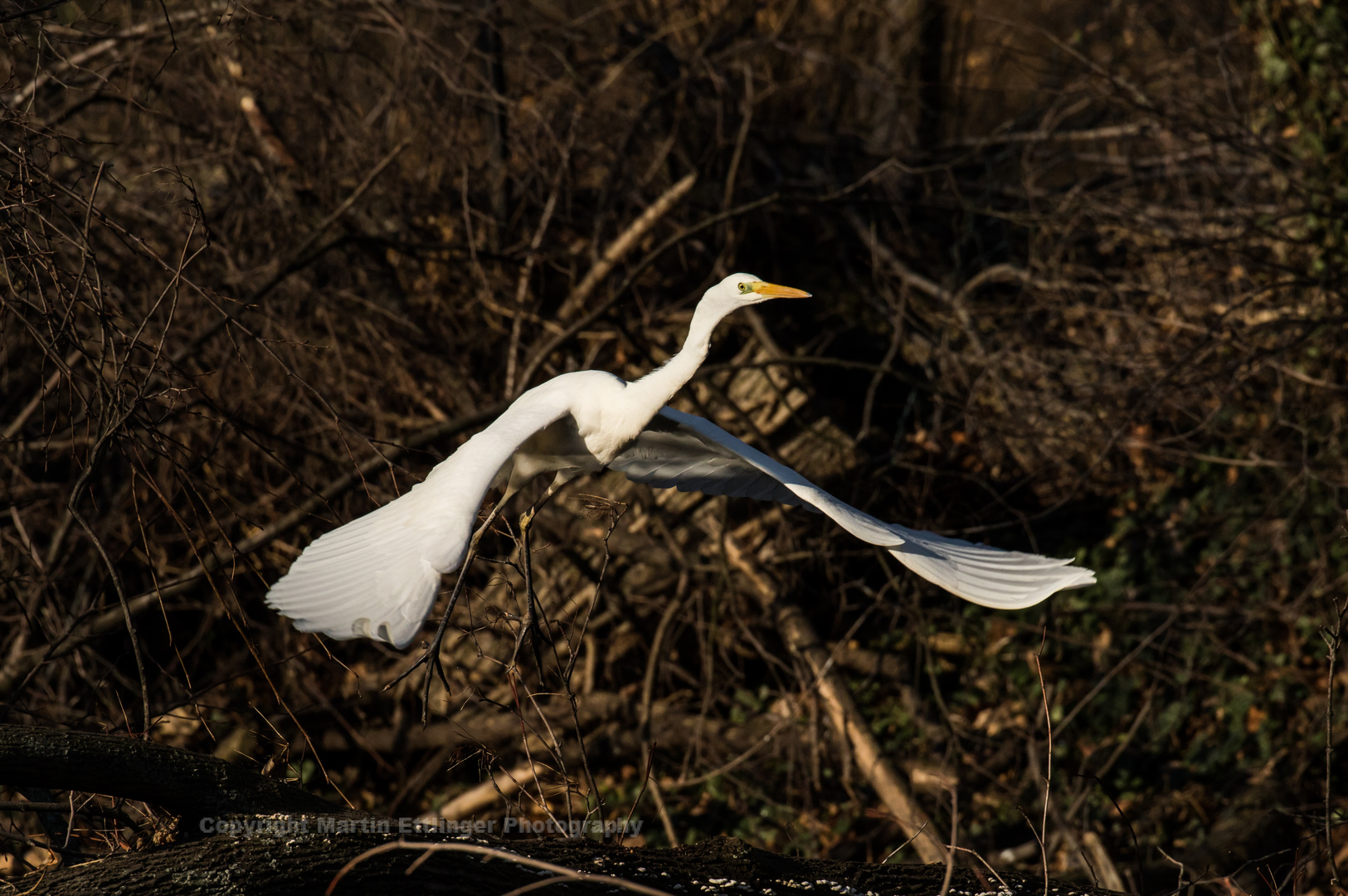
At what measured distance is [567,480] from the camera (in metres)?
3.56

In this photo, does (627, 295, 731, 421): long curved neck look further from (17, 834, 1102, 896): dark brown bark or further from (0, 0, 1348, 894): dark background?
(0, 0, 1348, 894): dark background

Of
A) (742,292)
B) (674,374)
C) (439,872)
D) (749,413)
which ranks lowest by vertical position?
(749,413)

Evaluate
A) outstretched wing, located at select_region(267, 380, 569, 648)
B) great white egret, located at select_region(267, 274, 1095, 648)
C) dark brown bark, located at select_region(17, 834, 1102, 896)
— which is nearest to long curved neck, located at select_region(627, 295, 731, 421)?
great white egret, located at select_region(267, 274, 1095, 648)

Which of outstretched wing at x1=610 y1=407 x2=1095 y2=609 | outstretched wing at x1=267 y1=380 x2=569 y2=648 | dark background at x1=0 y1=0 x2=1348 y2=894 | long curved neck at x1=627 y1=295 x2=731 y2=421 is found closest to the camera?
outstretched wing at x1=267 y1=380 x2=569 y2=648

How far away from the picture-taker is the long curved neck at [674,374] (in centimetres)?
305

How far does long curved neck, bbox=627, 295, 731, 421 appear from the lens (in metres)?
3.05

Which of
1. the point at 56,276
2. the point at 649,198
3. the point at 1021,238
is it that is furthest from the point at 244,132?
the point at 1021,238

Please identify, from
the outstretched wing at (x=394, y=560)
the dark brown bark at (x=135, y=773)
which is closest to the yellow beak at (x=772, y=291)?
the outstretched wing at (x=394, y=560)

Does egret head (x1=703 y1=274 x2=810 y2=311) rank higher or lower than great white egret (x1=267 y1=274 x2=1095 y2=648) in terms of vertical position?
higher

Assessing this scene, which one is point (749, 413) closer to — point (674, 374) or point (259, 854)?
point (674, 374)

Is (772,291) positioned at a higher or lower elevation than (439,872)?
higher

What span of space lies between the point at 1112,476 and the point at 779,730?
246 centimetres

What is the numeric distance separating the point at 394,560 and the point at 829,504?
1.24 meters

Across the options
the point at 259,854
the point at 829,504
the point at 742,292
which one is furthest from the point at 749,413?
the point at 259,854
